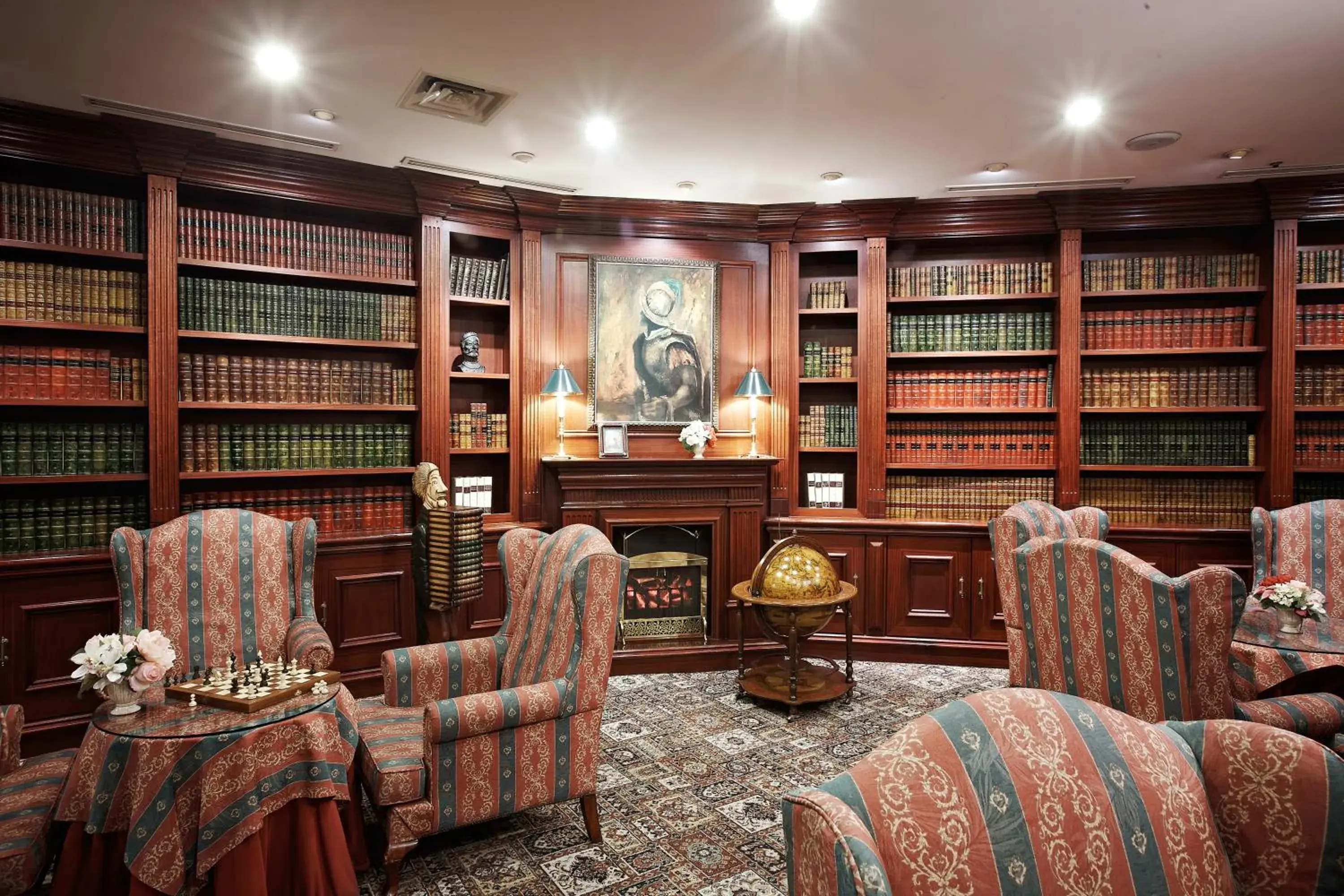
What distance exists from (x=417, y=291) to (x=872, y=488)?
3.25 m

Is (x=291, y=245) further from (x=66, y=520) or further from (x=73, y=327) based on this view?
(x=66, y=520)

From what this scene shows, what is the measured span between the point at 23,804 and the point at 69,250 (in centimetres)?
286

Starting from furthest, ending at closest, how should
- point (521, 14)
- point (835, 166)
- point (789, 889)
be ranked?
point (835, 166) < point (521, 14) < point (789, 889)

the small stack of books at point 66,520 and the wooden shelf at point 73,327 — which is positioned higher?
the wooden shelf at point 73,327

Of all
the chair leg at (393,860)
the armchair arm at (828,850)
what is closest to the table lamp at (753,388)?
the chair leg at (393,860)

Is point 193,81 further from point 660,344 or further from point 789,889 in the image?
point 789,889

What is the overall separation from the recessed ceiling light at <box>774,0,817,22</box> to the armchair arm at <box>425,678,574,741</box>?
254 cm

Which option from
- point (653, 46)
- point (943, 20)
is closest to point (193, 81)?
point (653, 46)

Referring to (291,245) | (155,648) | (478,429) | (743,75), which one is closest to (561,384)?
(478,429)

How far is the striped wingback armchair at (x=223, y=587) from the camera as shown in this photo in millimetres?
3219

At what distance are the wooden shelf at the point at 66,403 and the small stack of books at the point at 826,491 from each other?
406 centimetres

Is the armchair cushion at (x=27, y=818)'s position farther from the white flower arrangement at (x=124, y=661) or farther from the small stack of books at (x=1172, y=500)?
the small stack of books at (x=1172, y=500)

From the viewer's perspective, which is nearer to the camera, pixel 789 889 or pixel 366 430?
pixel 789 889

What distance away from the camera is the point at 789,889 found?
3.83 ft
